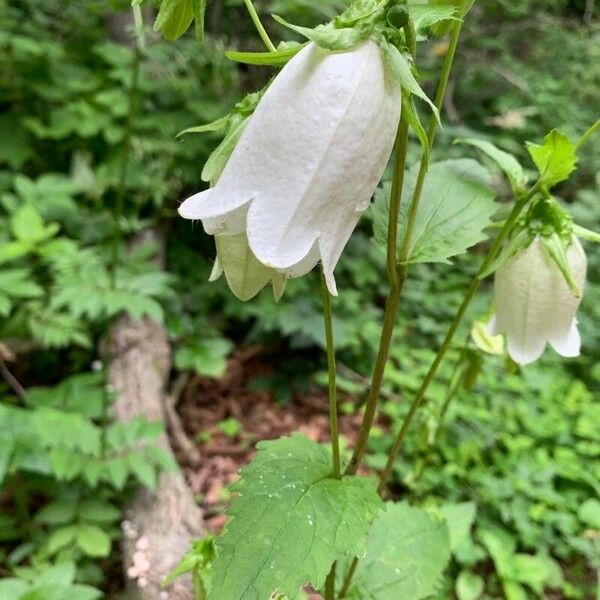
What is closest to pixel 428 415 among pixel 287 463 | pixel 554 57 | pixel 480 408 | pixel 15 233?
pixel 287 463

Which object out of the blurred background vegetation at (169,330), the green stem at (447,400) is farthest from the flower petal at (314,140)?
the blurred background vegetation at (169,330)

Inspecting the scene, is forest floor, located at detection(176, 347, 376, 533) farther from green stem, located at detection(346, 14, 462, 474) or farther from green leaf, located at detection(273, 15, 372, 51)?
green leaf, located at detection(273, 15, 372, 51)

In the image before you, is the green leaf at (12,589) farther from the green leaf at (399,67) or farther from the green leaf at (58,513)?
the green leaf at (399,67)

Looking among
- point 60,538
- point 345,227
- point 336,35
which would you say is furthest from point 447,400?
point 60,538

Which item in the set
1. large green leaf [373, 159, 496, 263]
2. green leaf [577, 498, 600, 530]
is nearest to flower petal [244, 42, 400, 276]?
large green leaf [373, 159, 496, 263]

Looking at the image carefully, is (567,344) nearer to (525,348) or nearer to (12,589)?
(525,348)
